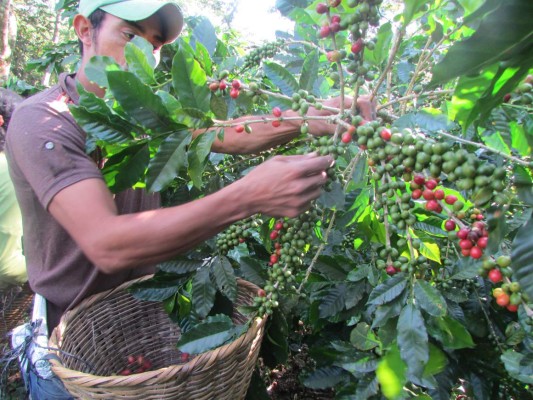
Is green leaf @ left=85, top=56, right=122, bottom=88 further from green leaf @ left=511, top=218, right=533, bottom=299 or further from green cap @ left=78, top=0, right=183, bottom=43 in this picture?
green leaf @ left=511, top=218, right=533, bottom=299

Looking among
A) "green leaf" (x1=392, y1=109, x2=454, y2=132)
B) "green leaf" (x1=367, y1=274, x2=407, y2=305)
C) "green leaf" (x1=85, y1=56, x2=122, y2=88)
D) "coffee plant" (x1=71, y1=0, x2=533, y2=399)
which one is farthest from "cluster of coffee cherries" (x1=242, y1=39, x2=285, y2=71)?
"green leaf" (x1=367, y1=274, x2=407, y2=305)

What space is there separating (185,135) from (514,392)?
1.56 m

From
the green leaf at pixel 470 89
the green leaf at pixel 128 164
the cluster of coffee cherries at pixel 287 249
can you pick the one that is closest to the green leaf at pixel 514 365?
the cluster of coffee cherries at pixel 287 249

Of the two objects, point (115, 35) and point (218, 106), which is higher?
point (115, 35)

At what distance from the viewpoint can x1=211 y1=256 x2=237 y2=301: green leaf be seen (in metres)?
1.44

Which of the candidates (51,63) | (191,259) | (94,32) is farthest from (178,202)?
(51,63)

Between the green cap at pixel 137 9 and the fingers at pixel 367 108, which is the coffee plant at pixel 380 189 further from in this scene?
the green cap at pixel 137 9

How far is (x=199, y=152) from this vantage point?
1.15 metres

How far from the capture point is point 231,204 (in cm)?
109

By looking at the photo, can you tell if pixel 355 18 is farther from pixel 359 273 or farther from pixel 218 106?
pixel 359 273

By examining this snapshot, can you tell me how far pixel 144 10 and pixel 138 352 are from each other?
1.59m

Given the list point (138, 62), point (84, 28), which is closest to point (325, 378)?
point (138, 62)

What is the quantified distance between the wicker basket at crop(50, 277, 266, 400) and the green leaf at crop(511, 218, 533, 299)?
33.7 inches

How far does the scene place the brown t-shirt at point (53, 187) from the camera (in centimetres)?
121
